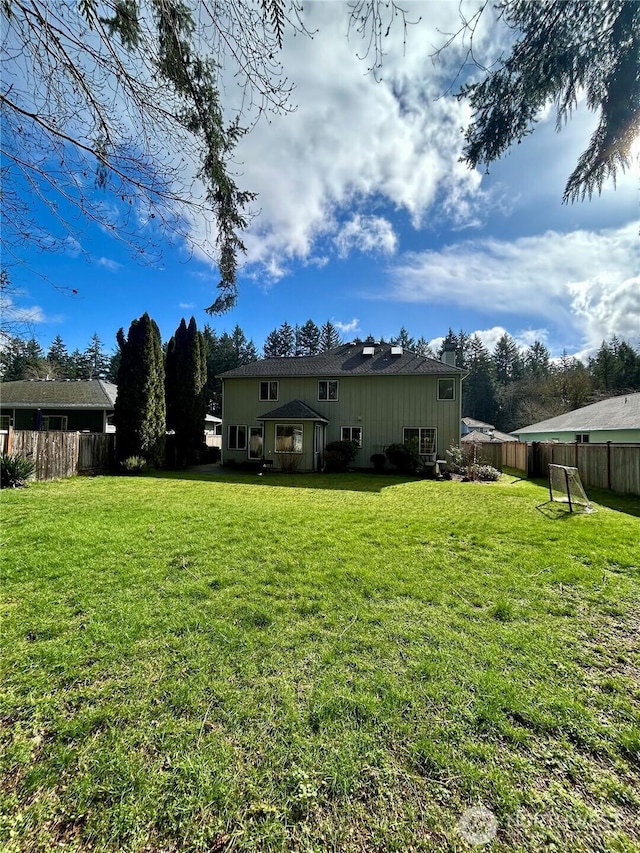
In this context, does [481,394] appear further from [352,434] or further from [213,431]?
[352,434]

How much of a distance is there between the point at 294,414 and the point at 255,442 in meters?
3.52

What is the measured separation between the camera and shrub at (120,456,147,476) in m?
14.6

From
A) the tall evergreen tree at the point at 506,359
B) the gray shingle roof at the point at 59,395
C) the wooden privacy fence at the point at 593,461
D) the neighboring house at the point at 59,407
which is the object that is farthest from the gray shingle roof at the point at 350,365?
the tall evergreen tree at the point at 506,359

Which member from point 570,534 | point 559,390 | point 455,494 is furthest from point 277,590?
point 559,390

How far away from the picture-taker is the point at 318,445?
1795cm

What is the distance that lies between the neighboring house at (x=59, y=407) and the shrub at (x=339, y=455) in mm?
12060

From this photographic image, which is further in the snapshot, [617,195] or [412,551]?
[412,551]

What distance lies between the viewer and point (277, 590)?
12.9 ft

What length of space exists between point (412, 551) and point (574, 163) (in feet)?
15.6

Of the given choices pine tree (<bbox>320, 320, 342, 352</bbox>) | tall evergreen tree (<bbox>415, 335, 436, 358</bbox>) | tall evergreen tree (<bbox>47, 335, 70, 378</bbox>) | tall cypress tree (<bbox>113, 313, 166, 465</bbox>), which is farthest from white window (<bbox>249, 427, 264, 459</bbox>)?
tall evergreen tree (<bbox>415, 335, 436, 358</bbox>)

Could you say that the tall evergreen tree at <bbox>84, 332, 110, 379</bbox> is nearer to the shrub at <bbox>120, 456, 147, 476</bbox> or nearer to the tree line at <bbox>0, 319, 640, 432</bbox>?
the tree line at <bbox>0, 319, 640, 432</bbox>

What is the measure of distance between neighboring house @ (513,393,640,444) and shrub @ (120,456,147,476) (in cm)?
2176

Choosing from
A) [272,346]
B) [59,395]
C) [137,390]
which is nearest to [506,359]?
[272,346]

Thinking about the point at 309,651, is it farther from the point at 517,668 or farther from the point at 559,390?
the point at 559,390
